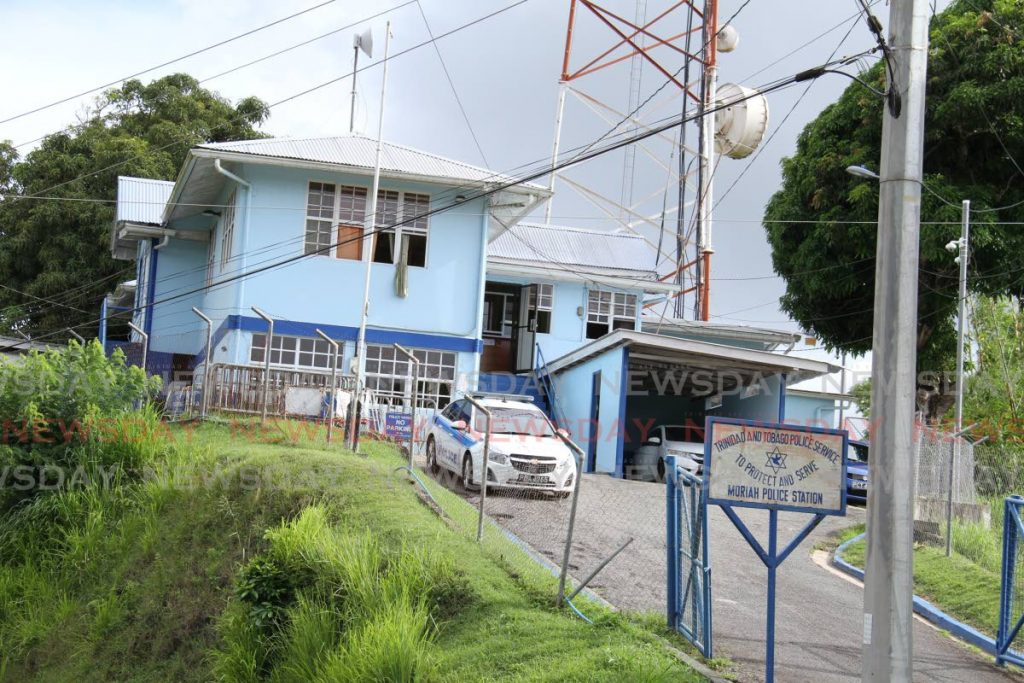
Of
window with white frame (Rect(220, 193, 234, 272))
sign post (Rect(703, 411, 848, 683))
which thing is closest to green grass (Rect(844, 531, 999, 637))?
sign post (Rect(703, 411, 848, 683))

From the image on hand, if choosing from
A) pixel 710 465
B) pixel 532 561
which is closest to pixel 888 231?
pixel 710 465

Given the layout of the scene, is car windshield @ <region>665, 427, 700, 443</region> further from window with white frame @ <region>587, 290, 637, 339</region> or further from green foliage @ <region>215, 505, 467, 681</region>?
green foliage @ <region>215, 505, 467, 681</region>

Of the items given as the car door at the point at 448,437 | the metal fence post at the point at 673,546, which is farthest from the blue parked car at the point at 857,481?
the metal fence post at the point at 673,546

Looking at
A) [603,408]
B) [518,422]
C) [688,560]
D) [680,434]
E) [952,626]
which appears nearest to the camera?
[688,560]

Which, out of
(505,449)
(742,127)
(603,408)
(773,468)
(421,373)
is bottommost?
(505,449)

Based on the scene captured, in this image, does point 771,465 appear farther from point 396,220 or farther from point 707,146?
point 707,146

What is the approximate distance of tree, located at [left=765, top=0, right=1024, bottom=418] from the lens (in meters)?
22.7

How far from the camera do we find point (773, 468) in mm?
8742

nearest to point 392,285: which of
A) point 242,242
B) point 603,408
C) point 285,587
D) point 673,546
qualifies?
point 242,242

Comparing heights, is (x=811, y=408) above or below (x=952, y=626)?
above

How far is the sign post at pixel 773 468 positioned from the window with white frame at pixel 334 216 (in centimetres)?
Result: 1713

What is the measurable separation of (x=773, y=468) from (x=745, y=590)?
164 inches

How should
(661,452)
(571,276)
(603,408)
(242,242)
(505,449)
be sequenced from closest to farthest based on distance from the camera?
(505,449) < (661,452) < (242,242) < (603,408) < (571,276)

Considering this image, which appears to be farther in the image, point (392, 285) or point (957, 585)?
point (392, 285)
